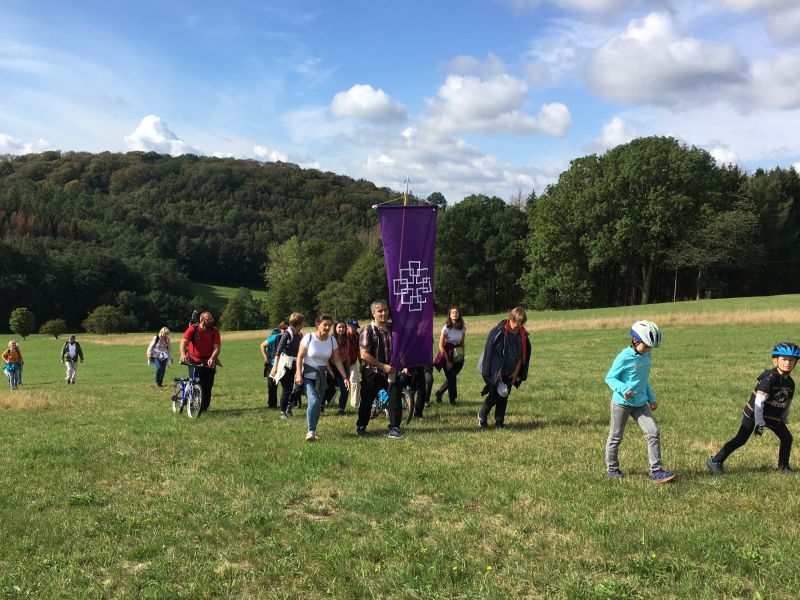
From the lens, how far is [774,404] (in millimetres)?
6637

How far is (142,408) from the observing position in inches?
529

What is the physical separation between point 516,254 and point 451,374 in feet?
190

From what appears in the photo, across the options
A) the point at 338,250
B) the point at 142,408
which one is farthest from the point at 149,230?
the point at 142,408

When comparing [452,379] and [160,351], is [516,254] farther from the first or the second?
[452,379]

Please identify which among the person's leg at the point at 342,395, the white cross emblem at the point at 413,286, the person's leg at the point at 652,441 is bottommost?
the person's leg at the point at 342,395

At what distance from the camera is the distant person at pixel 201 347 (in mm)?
11500

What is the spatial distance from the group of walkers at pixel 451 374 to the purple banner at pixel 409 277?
8.4 inches

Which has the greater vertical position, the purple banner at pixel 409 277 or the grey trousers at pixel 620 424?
the purple banner at pixel 409 277

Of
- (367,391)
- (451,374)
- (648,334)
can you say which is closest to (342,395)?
(451,374)

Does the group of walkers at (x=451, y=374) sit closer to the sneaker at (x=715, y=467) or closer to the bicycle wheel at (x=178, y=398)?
the sneaker at (x=715, y=467)

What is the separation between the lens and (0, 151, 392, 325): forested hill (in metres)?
100

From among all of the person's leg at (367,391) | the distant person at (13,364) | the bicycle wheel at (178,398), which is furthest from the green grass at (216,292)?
the person's leg at (367,391)

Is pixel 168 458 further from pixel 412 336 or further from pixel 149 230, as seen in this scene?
pixel 149 230

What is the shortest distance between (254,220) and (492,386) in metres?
171
